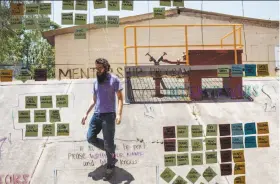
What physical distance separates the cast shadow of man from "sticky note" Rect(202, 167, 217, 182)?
1104 millimetres

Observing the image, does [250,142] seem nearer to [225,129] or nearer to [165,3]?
[225,129]

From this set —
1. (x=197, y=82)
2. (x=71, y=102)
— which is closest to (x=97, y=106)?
(x=71, y=102)

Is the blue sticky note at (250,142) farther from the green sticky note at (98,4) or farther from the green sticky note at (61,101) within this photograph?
the green sticky note at (98,4)

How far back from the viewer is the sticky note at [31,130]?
5.10 meters

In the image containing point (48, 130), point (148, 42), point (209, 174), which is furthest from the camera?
point (148, 42)

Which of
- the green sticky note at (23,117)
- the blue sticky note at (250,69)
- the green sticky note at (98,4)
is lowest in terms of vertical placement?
the green sticky note at (23,117)

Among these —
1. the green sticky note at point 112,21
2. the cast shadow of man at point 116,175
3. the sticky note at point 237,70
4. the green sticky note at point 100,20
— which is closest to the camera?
the cast shadow of man at point 116,175

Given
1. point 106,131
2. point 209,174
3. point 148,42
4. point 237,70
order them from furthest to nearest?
point 148,42 → point 237,70 → point 209,174 → point 106,131

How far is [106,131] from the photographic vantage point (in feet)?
15.2

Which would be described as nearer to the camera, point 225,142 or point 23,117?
point 23,117

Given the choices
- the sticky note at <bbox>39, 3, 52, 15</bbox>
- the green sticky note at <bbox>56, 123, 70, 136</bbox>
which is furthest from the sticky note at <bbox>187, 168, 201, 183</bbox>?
the sticky note at <bbox>39, 3, 52, 15</bbox>

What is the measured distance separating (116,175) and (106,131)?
0.66m

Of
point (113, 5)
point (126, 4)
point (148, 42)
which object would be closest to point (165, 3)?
point (126, 4)

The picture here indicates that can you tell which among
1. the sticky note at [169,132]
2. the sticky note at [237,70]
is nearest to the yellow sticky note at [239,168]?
the sticky note at [169,132]
